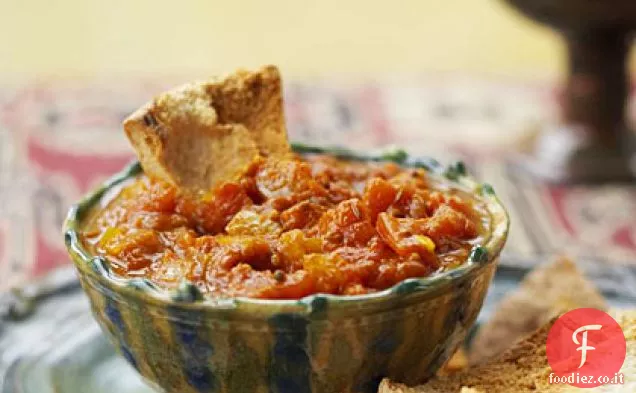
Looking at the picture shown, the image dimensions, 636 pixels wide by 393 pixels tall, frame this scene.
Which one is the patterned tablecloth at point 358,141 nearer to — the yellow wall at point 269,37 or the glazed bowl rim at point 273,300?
the yellow wall at point 269,37

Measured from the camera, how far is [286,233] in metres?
1.62

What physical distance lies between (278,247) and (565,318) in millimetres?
635

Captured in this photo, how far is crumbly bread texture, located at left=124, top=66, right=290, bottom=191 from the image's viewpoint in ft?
5.81

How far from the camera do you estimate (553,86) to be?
441 cm

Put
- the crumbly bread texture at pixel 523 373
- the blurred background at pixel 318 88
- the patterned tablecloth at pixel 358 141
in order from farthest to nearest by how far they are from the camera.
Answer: the blurred background at pixel 318 88, the patterned tablecloth at pixel 358 141, the crumbly bread texture at pixel 523 373

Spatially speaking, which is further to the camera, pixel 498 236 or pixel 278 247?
pixel 498 236

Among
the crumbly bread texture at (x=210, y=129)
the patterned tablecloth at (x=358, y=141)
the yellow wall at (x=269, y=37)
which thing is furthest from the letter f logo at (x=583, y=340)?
the yellow wall at (x=269, y=37)

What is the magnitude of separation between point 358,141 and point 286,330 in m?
2.23

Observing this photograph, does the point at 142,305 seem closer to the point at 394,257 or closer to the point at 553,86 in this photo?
the point at 394,257

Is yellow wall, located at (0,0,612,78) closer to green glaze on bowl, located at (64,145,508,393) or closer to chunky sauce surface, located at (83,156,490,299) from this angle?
chunky sauce surface, located at (83,156,490,299)

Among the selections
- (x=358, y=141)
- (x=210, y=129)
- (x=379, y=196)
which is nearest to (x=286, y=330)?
(x=379, y=196)

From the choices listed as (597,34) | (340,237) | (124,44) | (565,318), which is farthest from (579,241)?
(124,44)

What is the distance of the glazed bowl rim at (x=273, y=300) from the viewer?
1.49 meters

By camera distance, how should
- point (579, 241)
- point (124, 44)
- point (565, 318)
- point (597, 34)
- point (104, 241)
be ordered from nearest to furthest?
1. point (104, 241)
2. point (565, 318)
3. point (579, 241)
4. point (597, 34)
5. point (124, 44)
